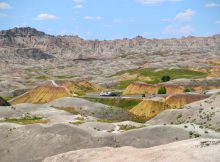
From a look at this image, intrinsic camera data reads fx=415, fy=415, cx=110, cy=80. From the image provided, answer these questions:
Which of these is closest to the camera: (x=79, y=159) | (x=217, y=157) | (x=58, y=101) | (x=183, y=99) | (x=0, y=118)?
(x=217, y=157)

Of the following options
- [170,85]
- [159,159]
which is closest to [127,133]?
[159,159]

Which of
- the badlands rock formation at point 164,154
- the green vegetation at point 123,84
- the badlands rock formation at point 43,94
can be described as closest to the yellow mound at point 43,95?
the badlands rock formation at point 43,94

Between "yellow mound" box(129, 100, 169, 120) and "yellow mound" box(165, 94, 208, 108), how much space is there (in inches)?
176

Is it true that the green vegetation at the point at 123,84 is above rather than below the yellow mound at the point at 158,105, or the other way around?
below

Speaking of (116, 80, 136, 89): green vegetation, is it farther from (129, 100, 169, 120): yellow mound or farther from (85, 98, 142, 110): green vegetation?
(129, 100, 169, 120): yellow mound

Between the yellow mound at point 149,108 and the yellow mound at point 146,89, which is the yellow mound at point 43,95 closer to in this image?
the yellow mound at point 146,89

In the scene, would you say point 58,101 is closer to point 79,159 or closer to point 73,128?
point 73,128

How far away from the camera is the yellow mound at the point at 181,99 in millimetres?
101312

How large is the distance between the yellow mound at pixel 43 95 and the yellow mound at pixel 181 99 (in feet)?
130

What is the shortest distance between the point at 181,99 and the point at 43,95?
50241 millimetres

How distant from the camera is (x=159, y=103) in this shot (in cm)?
9819

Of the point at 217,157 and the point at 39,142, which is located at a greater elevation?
the point at 217,157

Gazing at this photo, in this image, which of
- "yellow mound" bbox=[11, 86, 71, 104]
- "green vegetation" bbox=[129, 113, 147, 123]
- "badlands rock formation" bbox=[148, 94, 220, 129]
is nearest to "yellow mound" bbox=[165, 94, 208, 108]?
"green vegetation" bbox=[129, 113, 147, 123]

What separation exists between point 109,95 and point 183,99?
91.8 feet
